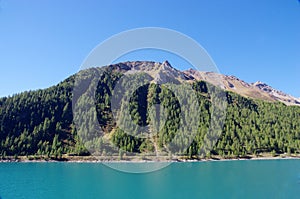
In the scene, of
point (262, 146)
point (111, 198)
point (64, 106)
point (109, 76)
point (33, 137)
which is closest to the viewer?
point (111, 198)

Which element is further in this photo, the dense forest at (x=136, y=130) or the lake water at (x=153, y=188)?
the dense forest at (x=136, y=130)

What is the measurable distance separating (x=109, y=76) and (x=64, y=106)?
26.8m

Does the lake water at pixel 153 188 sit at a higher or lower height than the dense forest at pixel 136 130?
lower

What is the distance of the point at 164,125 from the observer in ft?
266

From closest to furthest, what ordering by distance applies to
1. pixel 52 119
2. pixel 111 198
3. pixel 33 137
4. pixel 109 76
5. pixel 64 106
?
1. pixel 111 198
2. pixel 33 137
3. pixel 52 119
4. pixel 64 106
5. pixel 109 76

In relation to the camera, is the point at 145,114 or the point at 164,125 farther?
the point at 145,114

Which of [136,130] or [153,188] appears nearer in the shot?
[153,188]

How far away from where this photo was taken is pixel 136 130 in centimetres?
8119

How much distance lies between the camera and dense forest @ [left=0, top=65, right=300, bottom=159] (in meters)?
67.3

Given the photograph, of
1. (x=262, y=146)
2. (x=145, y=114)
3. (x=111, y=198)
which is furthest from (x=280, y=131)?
(x=111, y=198)

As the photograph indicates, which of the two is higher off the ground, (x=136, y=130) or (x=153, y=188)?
(x=136, y=130)

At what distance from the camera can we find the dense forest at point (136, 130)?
6731cm

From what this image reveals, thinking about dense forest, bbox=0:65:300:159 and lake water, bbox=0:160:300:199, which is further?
dense forest, bbox=0:65:300:159

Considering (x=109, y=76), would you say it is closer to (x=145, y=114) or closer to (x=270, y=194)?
(x=145, y=114)
